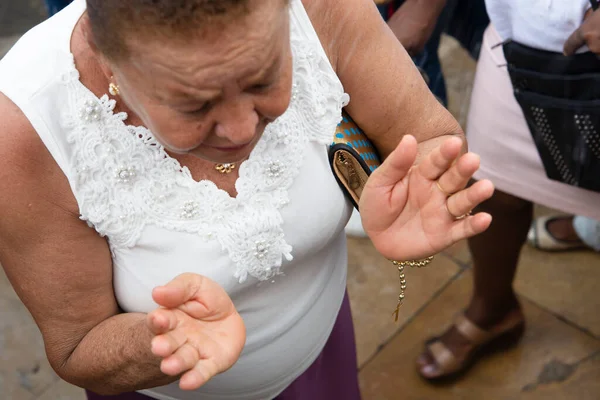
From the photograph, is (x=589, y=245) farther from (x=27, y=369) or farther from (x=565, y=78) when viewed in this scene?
(x=27, y=369)

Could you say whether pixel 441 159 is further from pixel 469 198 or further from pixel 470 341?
pixel 470 341

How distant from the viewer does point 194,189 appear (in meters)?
1.40

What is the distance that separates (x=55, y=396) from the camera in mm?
3016

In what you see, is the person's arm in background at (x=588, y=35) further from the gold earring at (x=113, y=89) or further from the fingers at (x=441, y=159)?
the gold earring at (x=113, y=89)

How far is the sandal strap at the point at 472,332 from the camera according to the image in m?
2.87

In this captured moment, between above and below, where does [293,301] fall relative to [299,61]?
below

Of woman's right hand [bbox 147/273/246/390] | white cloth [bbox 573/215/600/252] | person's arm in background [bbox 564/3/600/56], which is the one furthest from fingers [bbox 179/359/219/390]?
white cloth [bbox 573/215/600/252]

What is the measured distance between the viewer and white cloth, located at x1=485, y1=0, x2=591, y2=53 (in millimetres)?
1822

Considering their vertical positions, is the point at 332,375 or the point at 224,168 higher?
the point at 224,168

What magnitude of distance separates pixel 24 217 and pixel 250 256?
44 centimetres

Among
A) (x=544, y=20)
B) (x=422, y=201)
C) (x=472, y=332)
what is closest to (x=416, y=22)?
(x=544, y=20)

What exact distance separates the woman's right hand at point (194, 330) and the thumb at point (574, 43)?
3.73ft

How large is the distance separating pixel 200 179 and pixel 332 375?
2.86 feet

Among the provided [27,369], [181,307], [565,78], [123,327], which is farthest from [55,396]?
[565,78]
